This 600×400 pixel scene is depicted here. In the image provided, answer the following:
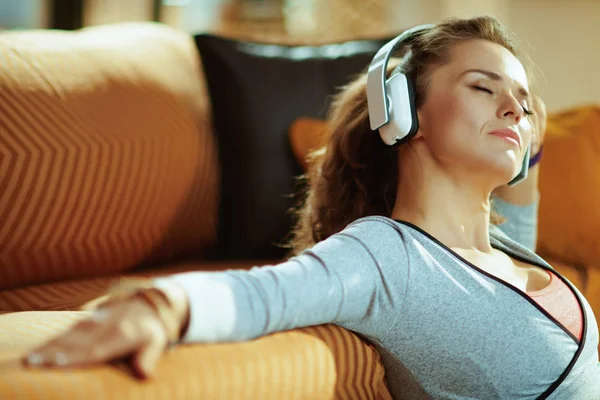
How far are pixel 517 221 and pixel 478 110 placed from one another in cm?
40

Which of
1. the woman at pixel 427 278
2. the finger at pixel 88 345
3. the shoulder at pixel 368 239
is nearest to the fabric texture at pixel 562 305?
the woman at pixel 427 278

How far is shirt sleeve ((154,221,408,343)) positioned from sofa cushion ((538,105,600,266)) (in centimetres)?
80

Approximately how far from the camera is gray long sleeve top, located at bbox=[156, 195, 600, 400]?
836 millimetres

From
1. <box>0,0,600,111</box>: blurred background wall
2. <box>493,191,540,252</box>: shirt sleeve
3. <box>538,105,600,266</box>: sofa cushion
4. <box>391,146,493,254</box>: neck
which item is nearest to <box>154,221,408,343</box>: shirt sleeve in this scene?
<box>391,146,493,254</box>: neck

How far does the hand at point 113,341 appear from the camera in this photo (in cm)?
66

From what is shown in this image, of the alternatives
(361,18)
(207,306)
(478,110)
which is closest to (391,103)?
(478,110)

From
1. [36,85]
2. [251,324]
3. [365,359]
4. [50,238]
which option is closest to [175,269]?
[50,238]

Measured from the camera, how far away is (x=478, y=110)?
105 centimetres

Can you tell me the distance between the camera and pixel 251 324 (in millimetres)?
776

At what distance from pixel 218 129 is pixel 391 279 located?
88 centimetres

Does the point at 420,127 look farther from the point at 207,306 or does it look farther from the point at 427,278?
the point at 207,306

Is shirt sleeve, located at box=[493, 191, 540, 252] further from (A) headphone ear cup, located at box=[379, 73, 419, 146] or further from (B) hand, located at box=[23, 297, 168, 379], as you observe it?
(B) hand, located at box=[23, 297, 168, 379]

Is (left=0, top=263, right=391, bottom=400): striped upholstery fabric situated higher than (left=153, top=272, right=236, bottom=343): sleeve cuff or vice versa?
(left=153, top=272, right=236, bottom=343): sleeve cuff

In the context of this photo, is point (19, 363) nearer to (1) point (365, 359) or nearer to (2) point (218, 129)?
(1) point (365, 359)
